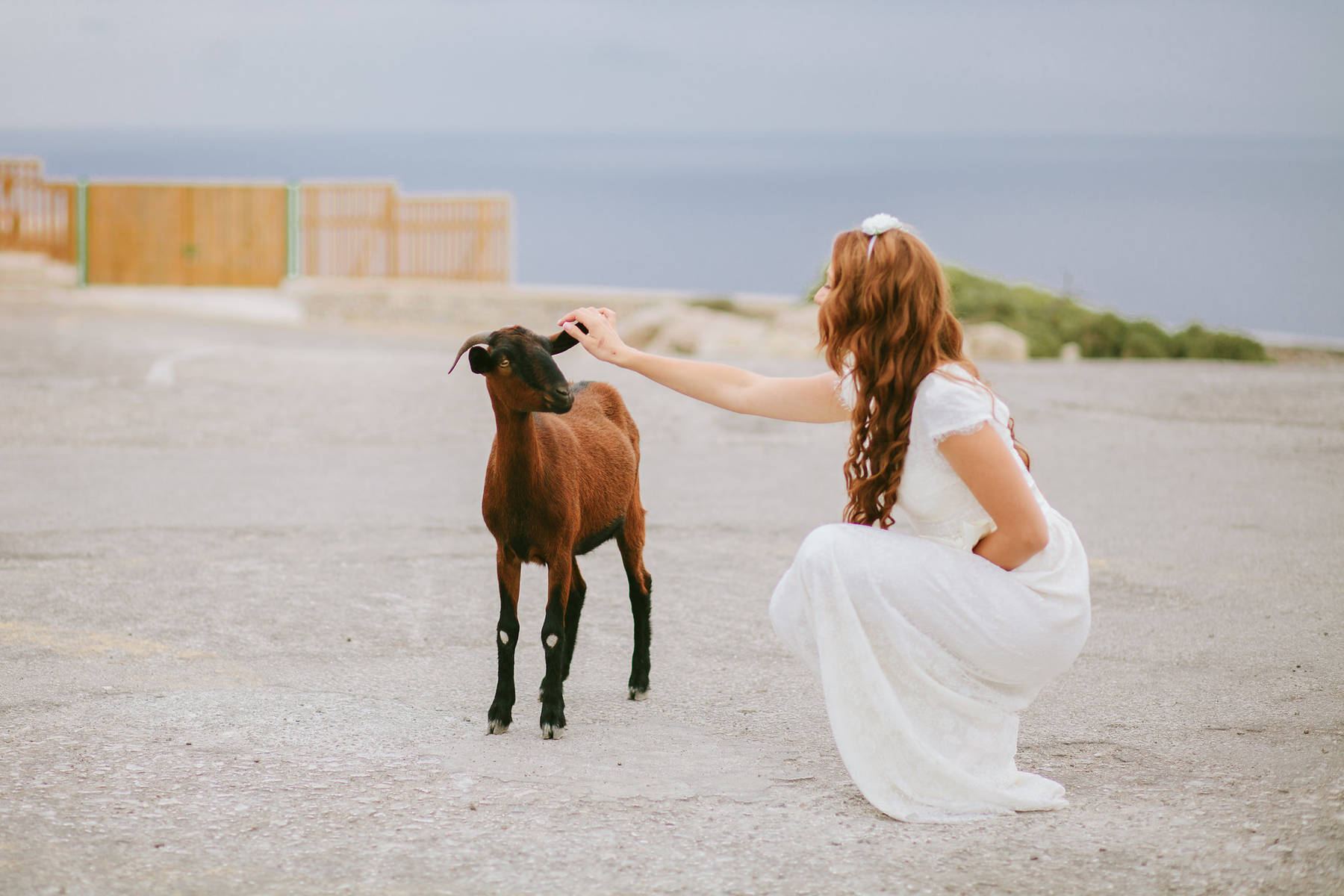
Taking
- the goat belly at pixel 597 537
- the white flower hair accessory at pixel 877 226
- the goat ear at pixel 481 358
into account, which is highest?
the white flower hair accessory at pixel 877 226

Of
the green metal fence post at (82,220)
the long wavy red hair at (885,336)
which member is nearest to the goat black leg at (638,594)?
the long wavy red hair at (885,336)

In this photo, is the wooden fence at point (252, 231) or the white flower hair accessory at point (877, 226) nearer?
the white flower hair accessory at point (877, 226)

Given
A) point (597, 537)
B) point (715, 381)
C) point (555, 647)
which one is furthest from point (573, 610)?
point (715, 381)

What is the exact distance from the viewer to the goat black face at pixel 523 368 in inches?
171

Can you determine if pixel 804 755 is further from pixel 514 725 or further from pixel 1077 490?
pixel 1077 490

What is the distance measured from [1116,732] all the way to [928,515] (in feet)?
4.40

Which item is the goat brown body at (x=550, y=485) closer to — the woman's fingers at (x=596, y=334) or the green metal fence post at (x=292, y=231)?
the woman's fingers at (x=596, y=334)

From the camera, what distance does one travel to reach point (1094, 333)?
2178cm

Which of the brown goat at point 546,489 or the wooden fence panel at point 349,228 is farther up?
the wooden fence panel at point 349,228

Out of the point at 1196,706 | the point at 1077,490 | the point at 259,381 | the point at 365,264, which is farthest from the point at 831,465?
the point at 365,264

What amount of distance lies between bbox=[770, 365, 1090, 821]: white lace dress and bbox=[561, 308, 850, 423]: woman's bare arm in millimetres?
508

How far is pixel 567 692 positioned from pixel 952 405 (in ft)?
6.75

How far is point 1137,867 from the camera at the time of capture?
143 inches

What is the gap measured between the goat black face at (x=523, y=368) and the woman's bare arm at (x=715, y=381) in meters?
0.19
